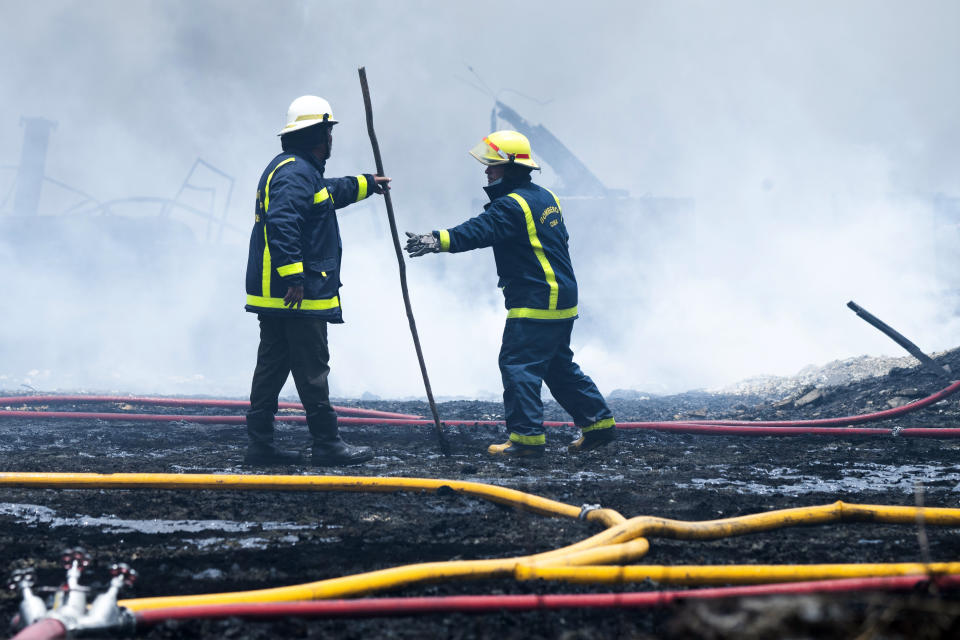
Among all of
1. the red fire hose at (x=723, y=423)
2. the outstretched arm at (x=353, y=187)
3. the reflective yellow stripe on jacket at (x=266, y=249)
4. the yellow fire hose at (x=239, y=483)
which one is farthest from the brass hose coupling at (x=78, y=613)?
the red fire hose at (x=723, y=423)

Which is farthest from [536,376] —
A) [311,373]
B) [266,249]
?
[266,249]

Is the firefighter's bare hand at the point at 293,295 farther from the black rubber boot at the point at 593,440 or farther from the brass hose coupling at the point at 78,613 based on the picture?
the brass hose coupling at the point at 78,613

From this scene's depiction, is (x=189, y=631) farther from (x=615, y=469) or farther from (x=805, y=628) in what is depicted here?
(x=615, y=469)

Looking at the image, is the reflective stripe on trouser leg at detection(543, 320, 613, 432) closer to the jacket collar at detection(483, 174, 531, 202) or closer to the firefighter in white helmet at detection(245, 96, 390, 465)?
the jacket collar at detection(483, 174, 531, 202)

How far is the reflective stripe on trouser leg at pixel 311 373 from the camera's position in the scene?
13.6ft

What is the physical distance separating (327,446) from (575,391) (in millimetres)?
1543

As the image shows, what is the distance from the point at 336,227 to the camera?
4262mm

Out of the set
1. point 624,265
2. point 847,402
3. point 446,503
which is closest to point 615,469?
point 446,503

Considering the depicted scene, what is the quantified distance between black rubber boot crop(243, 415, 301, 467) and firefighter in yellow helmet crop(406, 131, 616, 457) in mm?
1181

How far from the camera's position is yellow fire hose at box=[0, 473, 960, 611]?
179 cm

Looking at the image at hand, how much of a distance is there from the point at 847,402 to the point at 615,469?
4.09m

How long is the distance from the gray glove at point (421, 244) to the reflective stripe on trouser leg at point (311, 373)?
64 cm

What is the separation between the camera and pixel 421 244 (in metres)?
4.23

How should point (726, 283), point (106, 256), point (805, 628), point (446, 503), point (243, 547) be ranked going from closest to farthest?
point (805, 628), point (243, 547), point (446, 503), point (106, 256), point (726, 283)
